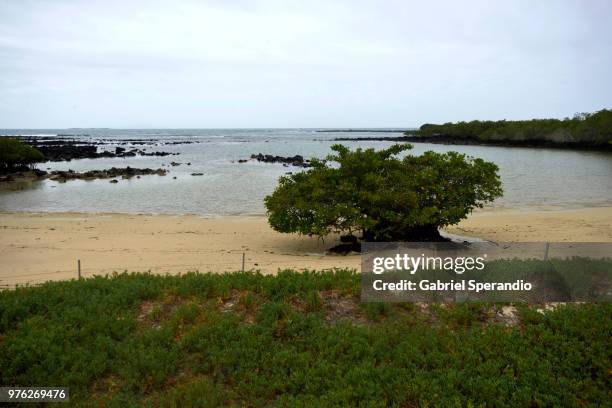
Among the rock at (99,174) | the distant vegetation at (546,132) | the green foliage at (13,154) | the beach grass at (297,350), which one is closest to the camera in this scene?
the beach grass at (297,350)

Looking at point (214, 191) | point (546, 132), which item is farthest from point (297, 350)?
point (546, 132)

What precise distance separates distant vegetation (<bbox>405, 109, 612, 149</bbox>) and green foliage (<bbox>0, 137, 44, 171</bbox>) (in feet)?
236

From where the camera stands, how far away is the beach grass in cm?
565

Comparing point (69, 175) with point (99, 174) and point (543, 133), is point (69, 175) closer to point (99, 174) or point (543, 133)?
point (99, 174)

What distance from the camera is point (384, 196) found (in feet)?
49.9

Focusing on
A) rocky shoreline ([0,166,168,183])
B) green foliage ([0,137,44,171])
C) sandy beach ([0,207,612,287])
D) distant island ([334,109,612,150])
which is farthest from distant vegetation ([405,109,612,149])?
green foliage ([0,137,44,171])

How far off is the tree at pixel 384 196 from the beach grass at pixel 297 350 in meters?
7.46

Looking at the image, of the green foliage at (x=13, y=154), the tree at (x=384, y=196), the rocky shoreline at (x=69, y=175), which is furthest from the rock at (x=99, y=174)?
the tree at (x=384, y=196)

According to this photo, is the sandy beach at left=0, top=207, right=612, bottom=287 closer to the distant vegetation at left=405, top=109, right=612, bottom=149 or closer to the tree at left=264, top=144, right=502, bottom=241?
the tree at left=264, top=144, right=502, bottom=241

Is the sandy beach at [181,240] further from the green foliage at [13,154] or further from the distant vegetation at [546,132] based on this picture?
the distant vegetation at [546,132]

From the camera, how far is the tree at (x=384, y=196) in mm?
15180

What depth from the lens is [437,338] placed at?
6574 mm

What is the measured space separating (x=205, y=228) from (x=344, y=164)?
7851mm

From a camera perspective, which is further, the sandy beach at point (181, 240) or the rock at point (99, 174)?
the rock at point (99, 174)
